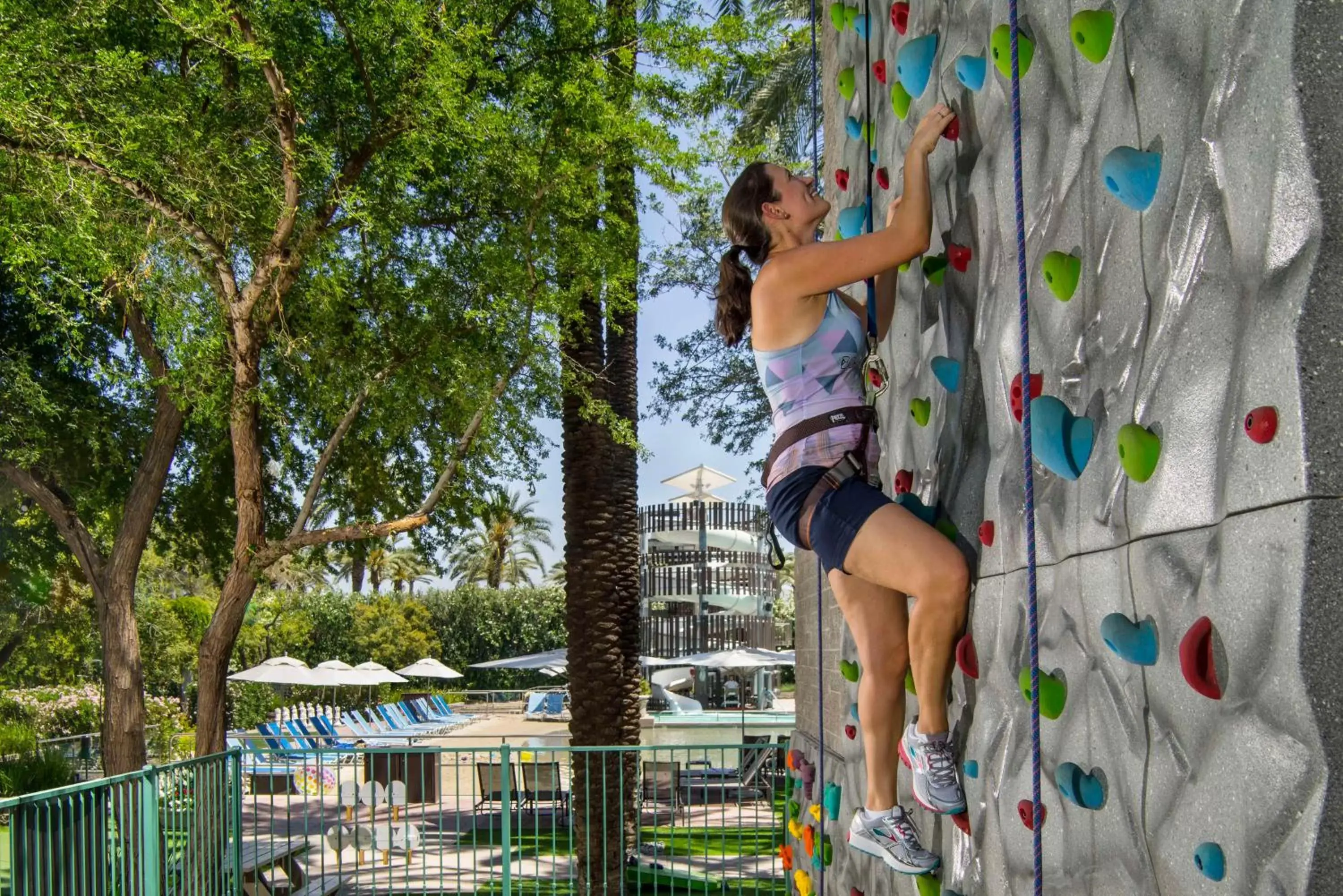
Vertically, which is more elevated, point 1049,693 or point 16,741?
point 1049,693

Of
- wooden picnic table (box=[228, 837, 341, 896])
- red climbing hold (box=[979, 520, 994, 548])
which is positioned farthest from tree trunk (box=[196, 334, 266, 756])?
red climbing hold (box=[979, 520, 994, 548])

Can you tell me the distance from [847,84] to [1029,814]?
9.57 feet

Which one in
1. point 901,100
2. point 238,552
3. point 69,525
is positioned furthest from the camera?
point 69,525

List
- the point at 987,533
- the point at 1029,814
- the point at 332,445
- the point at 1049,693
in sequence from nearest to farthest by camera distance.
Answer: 1. the point at 1049,693
2. the point at 1029,814
3. the point at 987,533
4. the point at 332,445

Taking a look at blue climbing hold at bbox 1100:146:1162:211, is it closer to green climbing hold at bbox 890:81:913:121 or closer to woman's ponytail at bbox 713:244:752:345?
woman's ponytail at bbox 713:244:752:345

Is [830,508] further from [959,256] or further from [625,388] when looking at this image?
[625,388]

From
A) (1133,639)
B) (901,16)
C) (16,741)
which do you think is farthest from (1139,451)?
(16,741)

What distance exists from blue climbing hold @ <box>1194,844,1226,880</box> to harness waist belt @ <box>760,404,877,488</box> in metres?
1.65

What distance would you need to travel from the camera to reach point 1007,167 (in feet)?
9.08

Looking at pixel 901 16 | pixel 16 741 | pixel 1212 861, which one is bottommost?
pixel 16 741

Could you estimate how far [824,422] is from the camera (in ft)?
10.7

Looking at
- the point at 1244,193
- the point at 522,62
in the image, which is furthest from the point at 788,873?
the point at 522,62

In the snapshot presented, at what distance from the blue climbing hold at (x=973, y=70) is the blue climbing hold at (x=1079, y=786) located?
1.54m

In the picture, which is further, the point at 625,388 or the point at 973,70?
the point at 625,388
